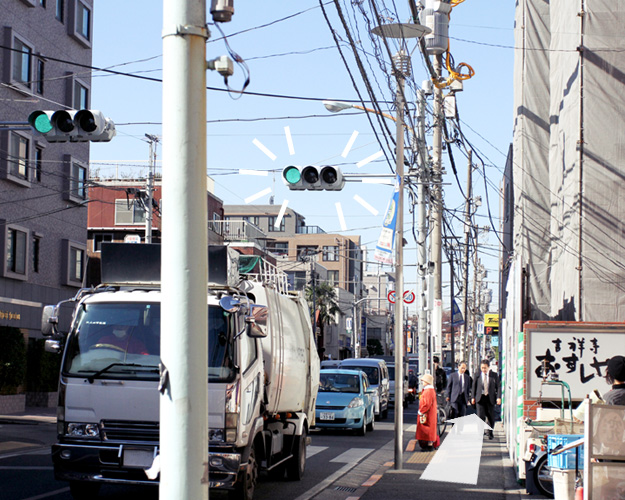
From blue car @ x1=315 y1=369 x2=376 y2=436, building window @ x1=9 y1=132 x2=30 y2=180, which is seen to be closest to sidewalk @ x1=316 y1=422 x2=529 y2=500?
blue car @ x1=315 y1=369 x2=376 y2=436

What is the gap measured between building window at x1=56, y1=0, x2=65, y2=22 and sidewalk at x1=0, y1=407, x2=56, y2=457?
16.4m

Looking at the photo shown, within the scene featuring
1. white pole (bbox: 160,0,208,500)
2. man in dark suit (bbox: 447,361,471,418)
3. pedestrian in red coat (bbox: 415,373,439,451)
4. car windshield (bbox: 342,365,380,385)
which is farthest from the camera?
car windshield (bbox: 342,365,380,385)

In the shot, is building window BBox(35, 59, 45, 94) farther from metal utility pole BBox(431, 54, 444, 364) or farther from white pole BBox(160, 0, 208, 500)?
white pole BBox(160, 0, 208, 500)

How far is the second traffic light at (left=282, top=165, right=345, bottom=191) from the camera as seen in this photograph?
17.2 metres

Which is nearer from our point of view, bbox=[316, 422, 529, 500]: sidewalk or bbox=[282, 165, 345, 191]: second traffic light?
bbox=[316, 422, 529, 500]: sidewalk

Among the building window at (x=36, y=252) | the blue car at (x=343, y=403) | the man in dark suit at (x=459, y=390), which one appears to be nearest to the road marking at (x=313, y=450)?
the blue car at (x=343, y=403)

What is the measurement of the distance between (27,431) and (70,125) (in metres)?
10.6

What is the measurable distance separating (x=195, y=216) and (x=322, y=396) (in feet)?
64.5

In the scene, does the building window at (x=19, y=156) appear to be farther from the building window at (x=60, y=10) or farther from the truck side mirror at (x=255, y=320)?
the truck side mirror at (x=255, y=320)

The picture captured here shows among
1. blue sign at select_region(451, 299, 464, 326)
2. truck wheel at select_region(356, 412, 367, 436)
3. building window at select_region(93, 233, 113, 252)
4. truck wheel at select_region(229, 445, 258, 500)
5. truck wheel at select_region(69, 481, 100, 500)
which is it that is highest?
building window at select_region(93, 233, 113, 252)

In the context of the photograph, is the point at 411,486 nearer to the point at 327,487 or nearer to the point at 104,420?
the point at 327,487

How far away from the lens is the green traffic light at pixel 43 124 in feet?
50.0

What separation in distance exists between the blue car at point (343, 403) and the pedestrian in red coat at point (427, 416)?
5145 millimetres

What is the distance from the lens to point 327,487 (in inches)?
512
